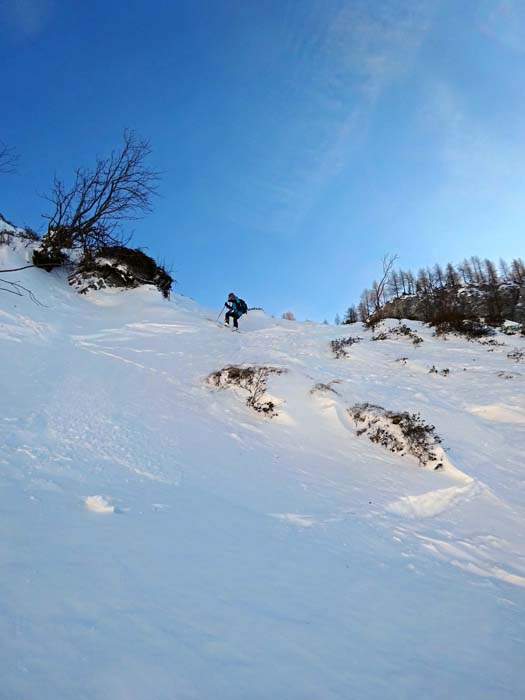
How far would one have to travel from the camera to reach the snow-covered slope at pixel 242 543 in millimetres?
1654

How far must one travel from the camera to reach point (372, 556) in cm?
318

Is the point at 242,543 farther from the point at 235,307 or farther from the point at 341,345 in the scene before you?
the point at 235,307

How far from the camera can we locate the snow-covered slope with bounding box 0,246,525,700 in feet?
5.43

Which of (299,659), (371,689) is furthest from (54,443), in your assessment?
(371,689)

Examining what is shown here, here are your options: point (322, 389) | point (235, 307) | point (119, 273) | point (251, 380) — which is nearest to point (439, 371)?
point (322, 389)

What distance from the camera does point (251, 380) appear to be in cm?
797

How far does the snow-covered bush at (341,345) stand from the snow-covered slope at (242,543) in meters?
3.52

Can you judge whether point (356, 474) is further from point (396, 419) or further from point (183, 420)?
point (183, 420)

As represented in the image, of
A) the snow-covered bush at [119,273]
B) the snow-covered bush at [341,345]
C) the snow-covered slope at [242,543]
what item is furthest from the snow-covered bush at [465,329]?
the snow-covered bush at [119,273]

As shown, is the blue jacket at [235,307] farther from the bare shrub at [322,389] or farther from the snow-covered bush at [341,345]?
the bare shrub at [322,389]

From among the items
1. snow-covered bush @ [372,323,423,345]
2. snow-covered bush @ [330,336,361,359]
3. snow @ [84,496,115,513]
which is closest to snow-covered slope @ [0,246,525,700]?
snow @ [84,496,115,513]

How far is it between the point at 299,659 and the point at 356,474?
385 cm

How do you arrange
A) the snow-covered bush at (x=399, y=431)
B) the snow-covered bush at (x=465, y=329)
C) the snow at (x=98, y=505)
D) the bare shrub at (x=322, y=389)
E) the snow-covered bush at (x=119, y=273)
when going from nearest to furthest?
the snow at (x=98, y=505), the snow-covered bush at (x=399, y=431), the bare shrub at (x=322, y=389), the snow-covered bush at (x=465, y=329), the snow-covered bush at (x=119, y=273)

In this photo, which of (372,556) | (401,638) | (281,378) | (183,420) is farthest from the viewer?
(281,378)
